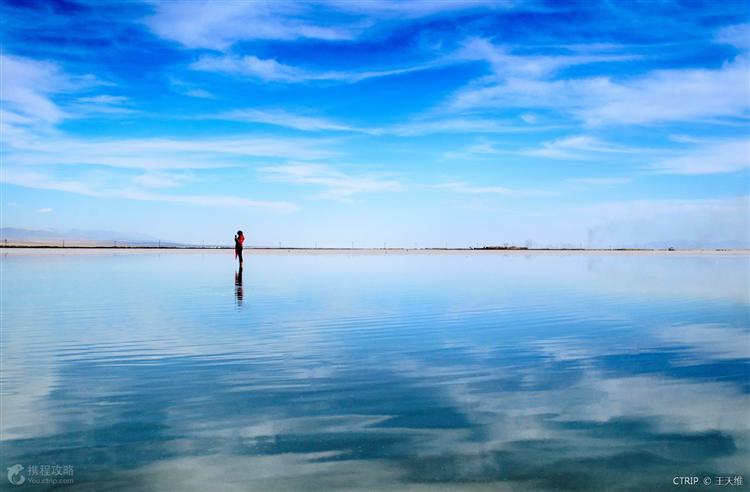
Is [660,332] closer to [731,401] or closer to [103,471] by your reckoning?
[731,401]

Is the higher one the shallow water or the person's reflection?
the person's reflection

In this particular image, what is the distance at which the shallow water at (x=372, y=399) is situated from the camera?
654cm

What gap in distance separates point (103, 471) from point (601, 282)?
1215 inches

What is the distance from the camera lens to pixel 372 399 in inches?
357

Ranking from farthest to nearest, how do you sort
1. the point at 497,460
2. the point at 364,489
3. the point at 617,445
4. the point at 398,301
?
the point at 398,301 → the point at 617,445 → the point at 497,460 → the point at 364,489

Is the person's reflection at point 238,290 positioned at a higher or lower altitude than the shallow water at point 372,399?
higher

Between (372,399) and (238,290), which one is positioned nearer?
(372,399)

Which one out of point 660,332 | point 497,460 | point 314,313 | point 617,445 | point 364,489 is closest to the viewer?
point 364,489

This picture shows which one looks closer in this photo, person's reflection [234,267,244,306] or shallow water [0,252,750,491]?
shallow water [0,252,750,491]

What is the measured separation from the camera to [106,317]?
57.2ft

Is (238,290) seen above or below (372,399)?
above

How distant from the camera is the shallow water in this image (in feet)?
21.5

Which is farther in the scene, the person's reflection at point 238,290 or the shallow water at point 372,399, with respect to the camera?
the person's reflection at point 238,290

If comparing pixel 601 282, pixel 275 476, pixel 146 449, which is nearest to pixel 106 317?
pixel 146 449
